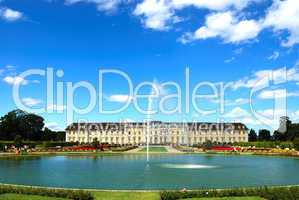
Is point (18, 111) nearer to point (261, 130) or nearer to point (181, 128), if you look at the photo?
point (181, 128)

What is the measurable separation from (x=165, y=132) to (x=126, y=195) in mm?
91918

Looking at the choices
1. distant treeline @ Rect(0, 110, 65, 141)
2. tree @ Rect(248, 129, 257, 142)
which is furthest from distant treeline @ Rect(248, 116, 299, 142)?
distant treeline @ Rect(0, 110, 65, 141)

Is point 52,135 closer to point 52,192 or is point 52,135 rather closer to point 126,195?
point 52,192

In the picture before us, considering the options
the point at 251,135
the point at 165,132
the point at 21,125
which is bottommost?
the point at 251,135

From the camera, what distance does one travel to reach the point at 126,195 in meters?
12.5

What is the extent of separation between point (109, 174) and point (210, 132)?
280ft

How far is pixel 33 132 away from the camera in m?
76.6

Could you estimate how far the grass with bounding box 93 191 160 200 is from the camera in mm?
12031

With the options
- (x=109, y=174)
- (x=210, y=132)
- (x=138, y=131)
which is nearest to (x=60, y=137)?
(x=138, y=131)

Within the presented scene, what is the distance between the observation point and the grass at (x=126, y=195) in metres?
12.0

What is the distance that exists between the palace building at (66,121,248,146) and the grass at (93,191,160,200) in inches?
3462

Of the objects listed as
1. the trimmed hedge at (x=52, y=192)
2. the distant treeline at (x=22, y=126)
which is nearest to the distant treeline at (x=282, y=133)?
the distant treeline at (x=22, y=126)

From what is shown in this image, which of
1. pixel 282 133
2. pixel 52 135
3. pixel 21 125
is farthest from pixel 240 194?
pixel 52 135

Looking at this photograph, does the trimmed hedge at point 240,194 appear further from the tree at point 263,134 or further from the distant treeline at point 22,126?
the tree at point 263,134
